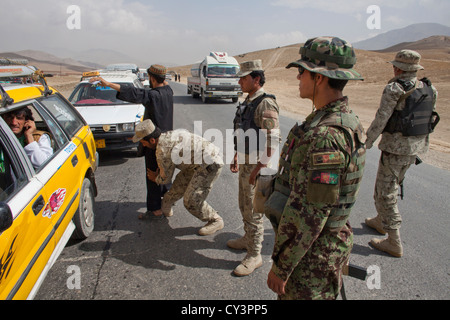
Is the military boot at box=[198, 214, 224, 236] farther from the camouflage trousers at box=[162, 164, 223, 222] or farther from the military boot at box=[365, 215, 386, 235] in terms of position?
the military boot at box=[365, 215, 386, 235]

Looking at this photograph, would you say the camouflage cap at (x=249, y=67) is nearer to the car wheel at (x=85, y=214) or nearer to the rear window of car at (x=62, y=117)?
the rear window of car at (x=62, y=117)


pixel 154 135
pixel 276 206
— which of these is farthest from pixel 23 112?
pixel 276 206

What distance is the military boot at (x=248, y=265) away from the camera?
2734 mm

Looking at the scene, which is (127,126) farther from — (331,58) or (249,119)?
(331,58)

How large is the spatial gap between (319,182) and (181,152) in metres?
2.03

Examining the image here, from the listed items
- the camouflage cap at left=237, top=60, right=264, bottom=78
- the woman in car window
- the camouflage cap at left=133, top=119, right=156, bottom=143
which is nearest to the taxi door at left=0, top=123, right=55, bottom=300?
the woman in car window

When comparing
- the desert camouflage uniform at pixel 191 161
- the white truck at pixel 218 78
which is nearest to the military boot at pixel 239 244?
the desert camouflage uniform at pixel 191 161

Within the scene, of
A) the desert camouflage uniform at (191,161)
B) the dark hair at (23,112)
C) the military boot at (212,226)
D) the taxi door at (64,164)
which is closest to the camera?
the taxi door at (64,164)

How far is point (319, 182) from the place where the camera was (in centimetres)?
135

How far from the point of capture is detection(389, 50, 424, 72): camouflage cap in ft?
9.34

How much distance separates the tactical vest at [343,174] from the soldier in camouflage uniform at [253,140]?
93 centimetres

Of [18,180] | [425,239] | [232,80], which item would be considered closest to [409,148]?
[425,239]
